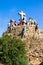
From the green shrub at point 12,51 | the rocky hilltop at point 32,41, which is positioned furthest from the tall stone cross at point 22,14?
the green shrub at point 12,51

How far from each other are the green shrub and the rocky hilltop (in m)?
3.80

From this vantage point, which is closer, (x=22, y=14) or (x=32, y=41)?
(x=32, y=41)

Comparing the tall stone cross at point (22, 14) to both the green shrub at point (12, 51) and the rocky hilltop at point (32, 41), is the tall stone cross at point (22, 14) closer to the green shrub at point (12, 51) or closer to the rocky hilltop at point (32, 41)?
the rocky hilltop at point (32, 41)

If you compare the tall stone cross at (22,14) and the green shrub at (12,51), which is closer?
the green shrub at (12,51)

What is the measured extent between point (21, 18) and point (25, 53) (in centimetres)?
1033

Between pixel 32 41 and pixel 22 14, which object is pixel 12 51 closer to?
pixel 32 41

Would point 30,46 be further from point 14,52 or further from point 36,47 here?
point 14,52

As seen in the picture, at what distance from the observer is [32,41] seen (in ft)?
202

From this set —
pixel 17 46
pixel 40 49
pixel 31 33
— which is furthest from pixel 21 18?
pixel 17 46

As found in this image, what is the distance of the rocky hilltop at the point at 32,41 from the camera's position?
5731cm

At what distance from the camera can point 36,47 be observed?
60.3 m

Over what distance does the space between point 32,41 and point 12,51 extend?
32.8 feet

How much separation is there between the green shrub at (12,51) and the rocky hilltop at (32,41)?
3801 mm

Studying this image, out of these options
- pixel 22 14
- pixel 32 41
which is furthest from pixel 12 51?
pixel 22 14
